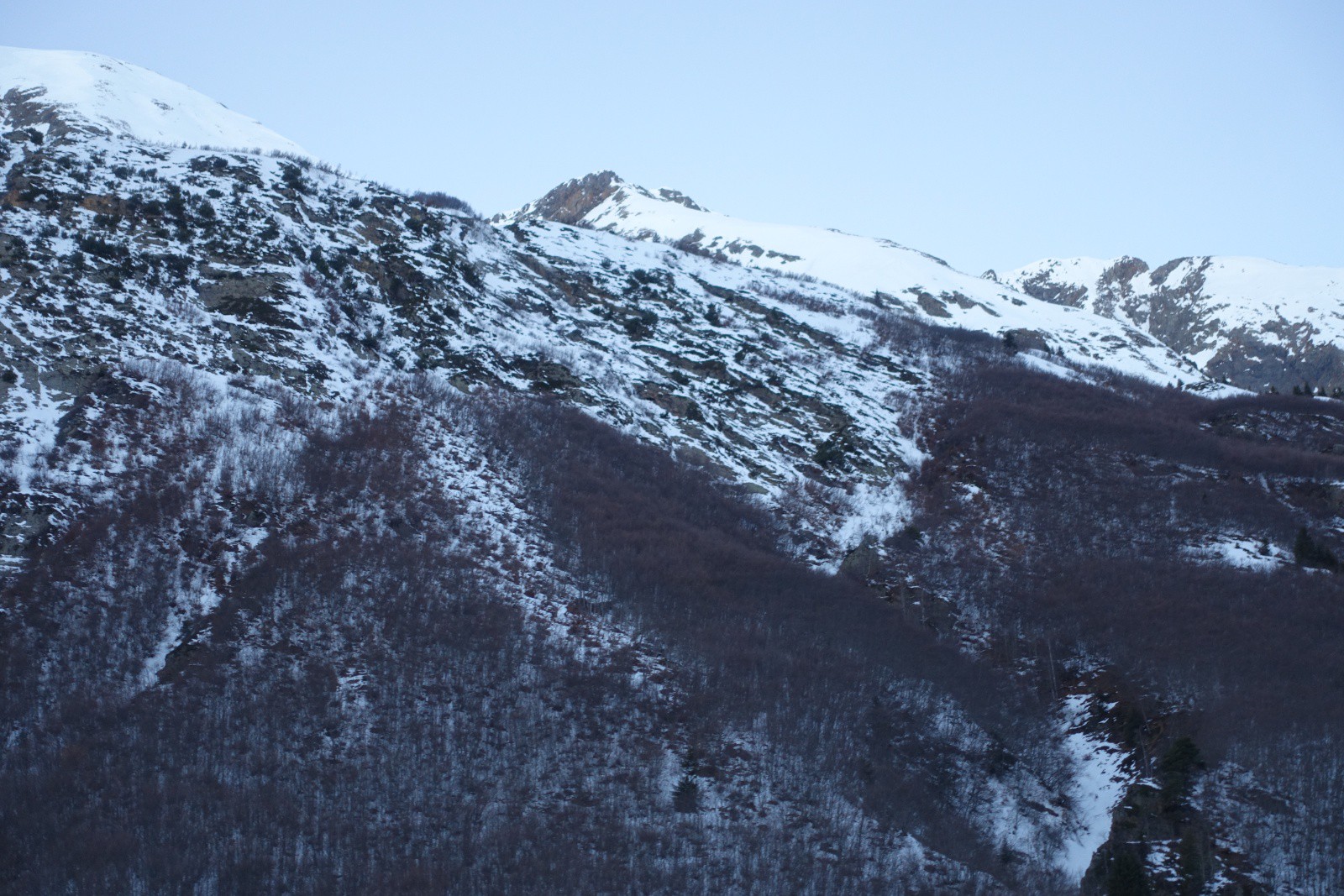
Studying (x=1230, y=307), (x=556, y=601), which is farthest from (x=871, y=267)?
(x=556, y=601)

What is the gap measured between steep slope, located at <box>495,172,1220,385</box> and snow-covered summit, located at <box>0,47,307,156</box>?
23507mm

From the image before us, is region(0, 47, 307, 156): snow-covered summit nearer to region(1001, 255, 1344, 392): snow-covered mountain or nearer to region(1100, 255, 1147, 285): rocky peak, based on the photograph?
region(1001, 255, 1344, 392): snow-covered mountain

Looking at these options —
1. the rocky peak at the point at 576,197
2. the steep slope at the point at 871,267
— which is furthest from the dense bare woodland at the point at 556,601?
the rocky peak at the point at 576,197

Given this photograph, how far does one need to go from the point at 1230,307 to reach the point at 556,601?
112 metres

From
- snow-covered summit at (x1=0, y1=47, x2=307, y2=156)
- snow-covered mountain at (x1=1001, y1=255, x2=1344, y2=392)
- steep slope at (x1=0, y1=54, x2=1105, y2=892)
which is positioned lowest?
steep slope at (x1=0, y1=54, x2=1105, y2=892)

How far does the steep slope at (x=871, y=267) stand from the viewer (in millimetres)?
76812

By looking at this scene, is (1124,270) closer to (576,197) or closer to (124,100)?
(576,197)

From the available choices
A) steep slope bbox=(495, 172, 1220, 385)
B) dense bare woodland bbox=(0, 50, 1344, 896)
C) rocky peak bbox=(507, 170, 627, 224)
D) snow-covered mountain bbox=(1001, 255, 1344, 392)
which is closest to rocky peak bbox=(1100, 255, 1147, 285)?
snow-covered mountain bbox=(1001, 255, 1344, 392)

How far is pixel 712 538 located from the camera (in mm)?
33656

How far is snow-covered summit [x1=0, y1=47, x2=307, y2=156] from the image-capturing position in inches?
2773

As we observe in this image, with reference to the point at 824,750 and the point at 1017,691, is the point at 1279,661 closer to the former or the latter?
the point at 1017,691

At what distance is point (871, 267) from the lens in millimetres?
96188

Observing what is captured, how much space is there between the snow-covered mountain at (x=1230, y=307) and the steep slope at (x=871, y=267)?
20.3 m

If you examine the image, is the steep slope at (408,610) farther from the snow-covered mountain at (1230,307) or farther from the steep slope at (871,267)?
the snow-covered mountain at (1230,307)
